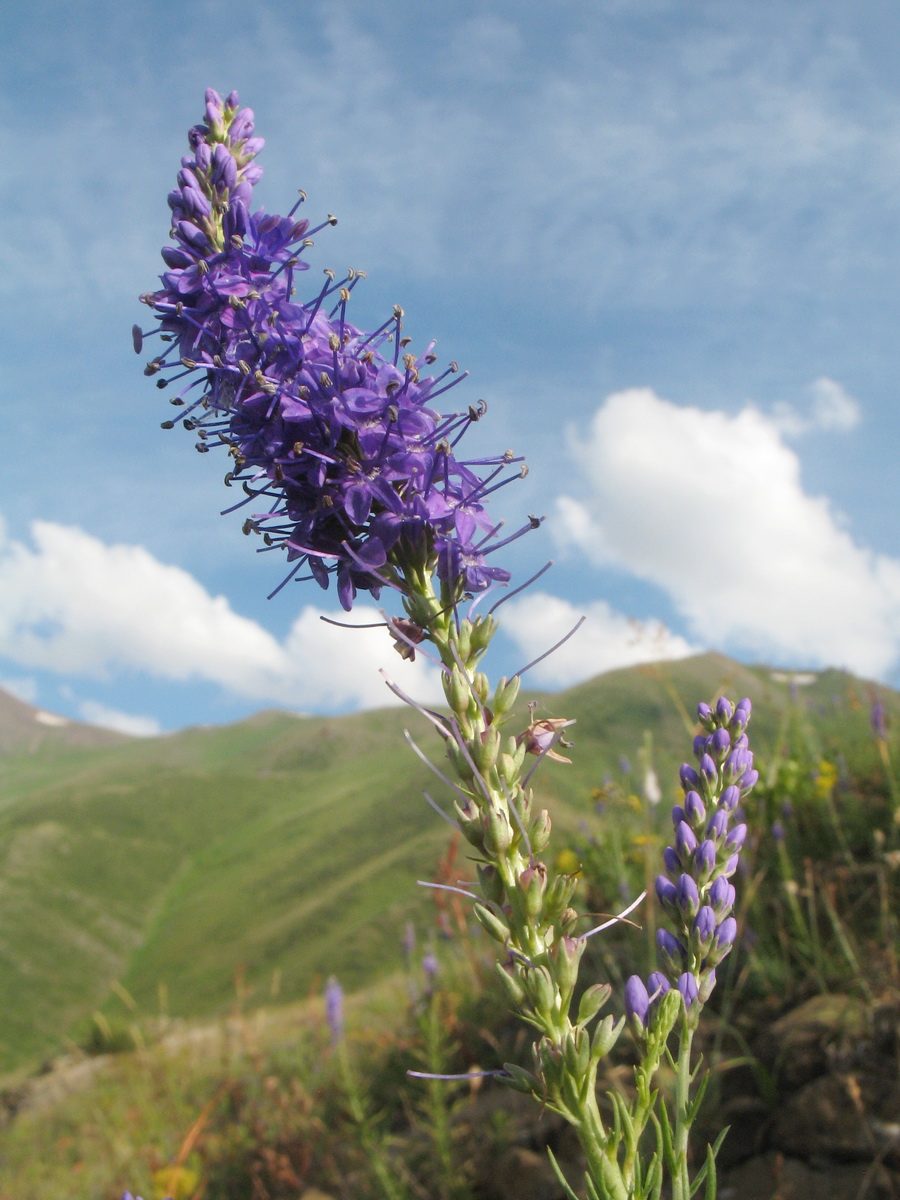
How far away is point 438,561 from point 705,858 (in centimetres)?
121

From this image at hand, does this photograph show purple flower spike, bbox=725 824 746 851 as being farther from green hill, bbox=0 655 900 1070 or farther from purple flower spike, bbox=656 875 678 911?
green hill, bbox=0 655 900 1070

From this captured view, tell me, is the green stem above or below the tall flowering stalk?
below

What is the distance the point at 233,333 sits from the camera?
2482 mm

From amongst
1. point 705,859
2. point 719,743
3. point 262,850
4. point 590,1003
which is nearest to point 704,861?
point 705,859

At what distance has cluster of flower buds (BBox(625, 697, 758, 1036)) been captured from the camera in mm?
2393

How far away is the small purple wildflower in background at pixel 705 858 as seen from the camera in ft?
7.86

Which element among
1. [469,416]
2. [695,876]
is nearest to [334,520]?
[469,416]

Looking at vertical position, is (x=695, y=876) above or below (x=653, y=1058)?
above

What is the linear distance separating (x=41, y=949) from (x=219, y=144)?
276 feet

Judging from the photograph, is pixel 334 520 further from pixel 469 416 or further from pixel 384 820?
pixel 384 820

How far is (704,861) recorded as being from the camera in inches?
98.0

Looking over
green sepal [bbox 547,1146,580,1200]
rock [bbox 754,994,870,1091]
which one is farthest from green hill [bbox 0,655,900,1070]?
rock [bbox 754,994,870,1091]

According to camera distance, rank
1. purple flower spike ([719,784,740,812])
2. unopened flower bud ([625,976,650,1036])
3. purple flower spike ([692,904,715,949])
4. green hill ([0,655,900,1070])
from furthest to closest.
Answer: green hill ([0,655,900,1070]), purple flower spike ([719,784,740,812]), purple flower spike ([692,904,715,949]), unopened flower bud ([625,976,650,1036])

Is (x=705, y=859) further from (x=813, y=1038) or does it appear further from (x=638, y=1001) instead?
(x=813, y=1038)
